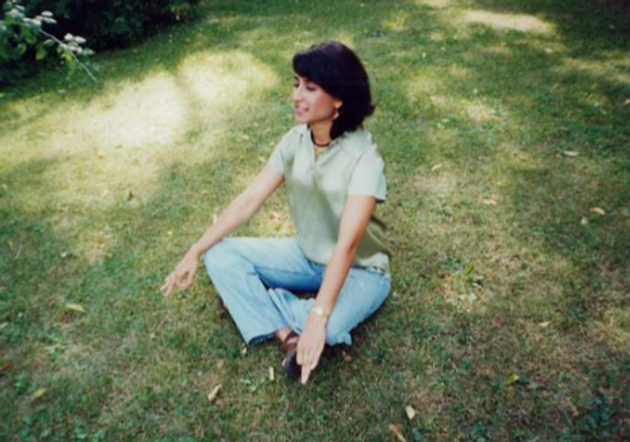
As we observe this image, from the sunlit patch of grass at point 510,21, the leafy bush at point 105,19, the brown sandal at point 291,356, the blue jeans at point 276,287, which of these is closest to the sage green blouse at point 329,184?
the blue jeans at point 276,287

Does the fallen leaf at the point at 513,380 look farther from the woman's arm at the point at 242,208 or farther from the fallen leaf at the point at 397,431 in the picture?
the woman's arm at the point at 242,208

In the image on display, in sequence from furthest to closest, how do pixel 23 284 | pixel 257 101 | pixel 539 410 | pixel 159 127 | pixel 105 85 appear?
pixel 105 85 < pixel 257 101 < pixel 159 127 < pixel 23 284 < pixel 539 410

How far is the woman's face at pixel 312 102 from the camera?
7.48 ft

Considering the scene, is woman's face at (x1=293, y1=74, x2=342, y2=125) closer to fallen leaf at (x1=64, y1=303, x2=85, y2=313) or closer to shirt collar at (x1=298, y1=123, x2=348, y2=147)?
shirt collar at (x1=298, y1=123, x2=348, y2=147)

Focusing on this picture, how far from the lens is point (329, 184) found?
8.04 feet

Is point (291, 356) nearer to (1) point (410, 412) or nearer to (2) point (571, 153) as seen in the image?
(1) point (410, 412)

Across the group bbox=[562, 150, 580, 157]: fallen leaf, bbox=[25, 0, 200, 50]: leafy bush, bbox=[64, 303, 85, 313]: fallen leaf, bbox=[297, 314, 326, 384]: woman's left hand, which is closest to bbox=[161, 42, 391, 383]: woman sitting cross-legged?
bbox=[297, 314, 326, 384]: woman's left hand

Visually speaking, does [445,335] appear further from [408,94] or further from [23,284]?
[408,94]

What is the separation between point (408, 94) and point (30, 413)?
4510mm

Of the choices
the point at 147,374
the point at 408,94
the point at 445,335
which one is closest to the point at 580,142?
the point at 408,94

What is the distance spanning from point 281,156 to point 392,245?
116 cm

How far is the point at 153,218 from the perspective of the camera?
387 centimetres

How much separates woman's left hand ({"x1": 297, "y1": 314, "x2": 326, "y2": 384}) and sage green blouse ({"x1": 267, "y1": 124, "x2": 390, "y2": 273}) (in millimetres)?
493

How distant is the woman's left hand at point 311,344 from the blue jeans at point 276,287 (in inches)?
7.1
